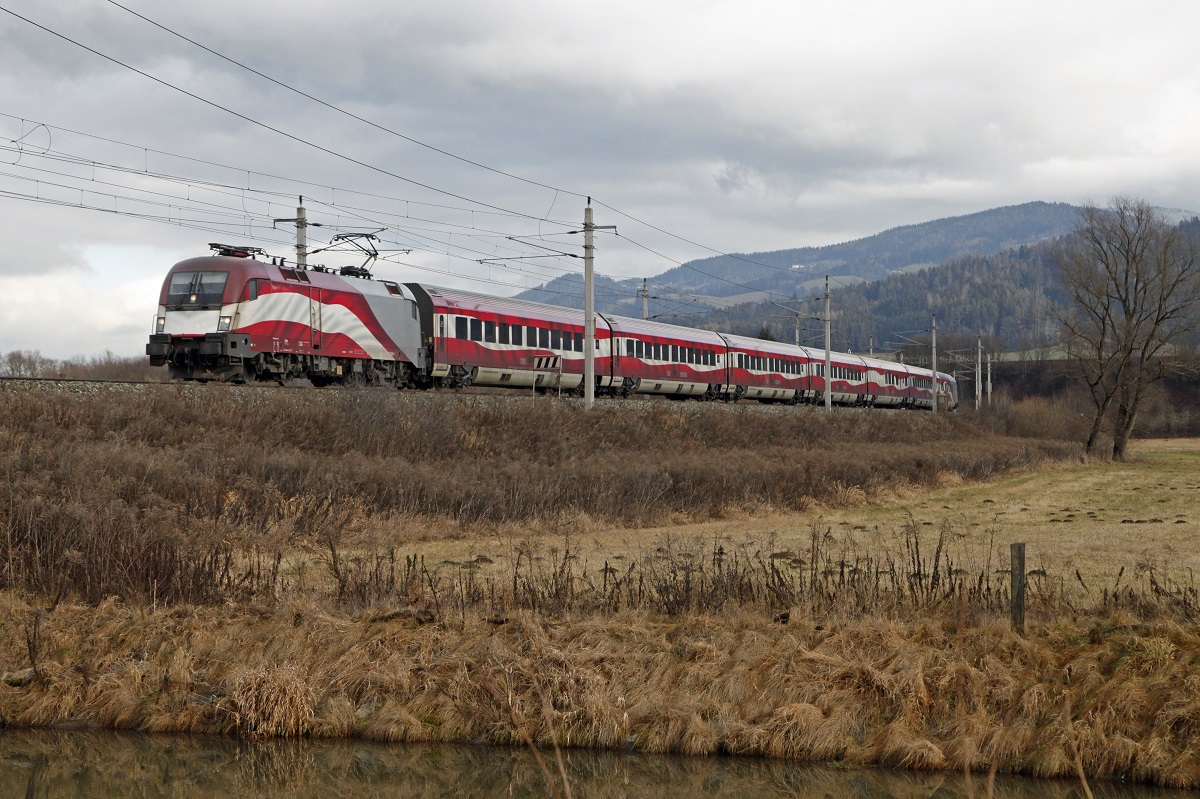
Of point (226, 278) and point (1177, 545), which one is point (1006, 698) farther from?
point (226, 278)

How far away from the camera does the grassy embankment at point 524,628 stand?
Result: 11.1 meters

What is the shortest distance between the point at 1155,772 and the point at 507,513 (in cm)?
1580

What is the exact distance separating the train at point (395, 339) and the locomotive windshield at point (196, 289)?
0.03 meters

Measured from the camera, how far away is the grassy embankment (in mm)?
11133

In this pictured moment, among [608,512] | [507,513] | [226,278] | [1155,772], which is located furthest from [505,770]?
[226,278]

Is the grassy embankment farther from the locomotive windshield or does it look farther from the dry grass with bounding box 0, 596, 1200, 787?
the locomotive windshield

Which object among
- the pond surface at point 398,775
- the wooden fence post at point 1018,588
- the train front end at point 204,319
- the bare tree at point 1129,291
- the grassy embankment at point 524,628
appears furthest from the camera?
the bare tree at point 1129,291

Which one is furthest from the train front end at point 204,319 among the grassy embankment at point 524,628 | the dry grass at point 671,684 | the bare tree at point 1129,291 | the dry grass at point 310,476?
the bare tree at point 1129,291

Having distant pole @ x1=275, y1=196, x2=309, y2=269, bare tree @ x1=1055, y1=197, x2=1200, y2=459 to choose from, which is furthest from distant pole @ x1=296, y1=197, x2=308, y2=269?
bare tree @ x1=1055, y1=197, x2=1200, y2=459

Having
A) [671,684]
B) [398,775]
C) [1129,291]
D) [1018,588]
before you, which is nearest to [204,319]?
[398,775]

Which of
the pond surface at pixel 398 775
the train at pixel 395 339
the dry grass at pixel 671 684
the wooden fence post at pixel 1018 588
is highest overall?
the train at pixel 395 339

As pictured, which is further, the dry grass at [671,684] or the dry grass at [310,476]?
the dry grass at [310,476]

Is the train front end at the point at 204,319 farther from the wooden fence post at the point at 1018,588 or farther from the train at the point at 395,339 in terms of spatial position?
the wooden fence post at the point at 1018,588

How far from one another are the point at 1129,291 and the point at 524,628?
5233cm
